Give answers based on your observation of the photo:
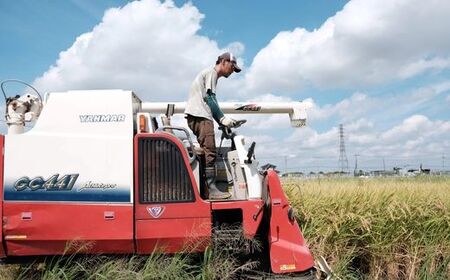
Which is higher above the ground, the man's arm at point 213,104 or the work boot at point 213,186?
the man's arm at point 213,104

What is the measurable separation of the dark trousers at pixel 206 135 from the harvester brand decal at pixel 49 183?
1.52 metres

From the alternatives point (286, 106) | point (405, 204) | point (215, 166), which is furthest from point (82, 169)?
point (405, 204)

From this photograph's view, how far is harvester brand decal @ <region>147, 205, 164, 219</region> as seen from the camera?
5195mm

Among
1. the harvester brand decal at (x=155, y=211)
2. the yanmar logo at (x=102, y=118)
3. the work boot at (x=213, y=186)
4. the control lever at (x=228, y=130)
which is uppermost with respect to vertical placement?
the yanmar logo at (x=102, y=118)

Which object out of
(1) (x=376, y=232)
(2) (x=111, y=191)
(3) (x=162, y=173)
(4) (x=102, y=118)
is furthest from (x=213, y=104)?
(1) (x=376, y=232)

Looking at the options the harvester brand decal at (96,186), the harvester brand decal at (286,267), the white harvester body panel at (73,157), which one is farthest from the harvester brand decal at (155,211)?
the harvester brand decal at (286,267)

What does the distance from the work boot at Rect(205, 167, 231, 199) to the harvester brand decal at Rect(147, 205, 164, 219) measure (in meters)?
0.62

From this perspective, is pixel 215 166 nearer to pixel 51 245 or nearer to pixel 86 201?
pixel 86 201

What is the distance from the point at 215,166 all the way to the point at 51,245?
2.01 m

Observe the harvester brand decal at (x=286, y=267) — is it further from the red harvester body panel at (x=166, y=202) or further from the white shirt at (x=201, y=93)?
the white shirt at (x=201, y=93)

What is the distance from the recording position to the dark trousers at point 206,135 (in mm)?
5680

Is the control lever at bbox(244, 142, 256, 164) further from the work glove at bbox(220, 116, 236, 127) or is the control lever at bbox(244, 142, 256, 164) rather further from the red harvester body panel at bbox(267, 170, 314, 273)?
the work glove at bbox(220, 116, 236, 127)

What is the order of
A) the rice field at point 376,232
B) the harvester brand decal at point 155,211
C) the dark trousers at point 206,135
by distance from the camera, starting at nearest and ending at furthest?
the harvester brand decal at point 155,211, the dark trousers at point 206,135, the rice field at point 376,232

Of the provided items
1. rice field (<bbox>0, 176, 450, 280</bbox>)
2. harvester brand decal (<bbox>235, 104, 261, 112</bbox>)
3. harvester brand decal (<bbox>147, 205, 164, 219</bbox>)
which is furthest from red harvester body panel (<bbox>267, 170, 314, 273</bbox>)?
harvester brand decal (<bbox>235, 104, 261, 112</bbox>)
